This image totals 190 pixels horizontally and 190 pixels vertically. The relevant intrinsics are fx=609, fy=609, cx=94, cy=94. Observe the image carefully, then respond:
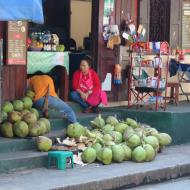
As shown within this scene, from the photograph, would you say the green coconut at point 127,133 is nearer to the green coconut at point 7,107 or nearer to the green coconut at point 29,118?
the green coconut at point 29,118

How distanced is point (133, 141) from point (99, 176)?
4.30 ft

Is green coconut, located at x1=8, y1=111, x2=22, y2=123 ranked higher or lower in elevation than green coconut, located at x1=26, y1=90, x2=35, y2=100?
Result: lower

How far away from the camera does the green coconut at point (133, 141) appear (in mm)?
9734

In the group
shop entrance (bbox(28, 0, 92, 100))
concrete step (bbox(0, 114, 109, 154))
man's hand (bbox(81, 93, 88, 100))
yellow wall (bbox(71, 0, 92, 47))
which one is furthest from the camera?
yellow wall (bbox(71, 0, 92, 47))

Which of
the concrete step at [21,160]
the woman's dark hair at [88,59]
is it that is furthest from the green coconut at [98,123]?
the woman's dark hair at [88,59]

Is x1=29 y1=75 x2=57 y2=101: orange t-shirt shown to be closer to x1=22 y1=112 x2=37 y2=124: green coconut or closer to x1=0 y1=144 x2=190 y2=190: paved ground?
x1=22 y1=112 x2=37 y2=124: green coconut

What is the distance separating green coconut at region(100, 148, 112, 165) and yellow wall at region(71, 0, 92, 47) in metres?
6.81

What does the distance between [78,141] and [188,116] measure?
289 cm

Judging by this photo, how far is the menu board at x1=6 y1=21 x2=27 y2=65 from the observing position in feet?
33.5

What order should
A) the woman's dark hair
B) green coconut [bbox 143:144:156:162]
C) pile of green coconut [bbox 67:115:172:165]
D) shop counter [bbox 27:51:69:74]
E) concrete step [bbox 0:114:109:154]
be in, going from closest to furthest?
concrete step [bbox 0:114:109:154] < pile of green coconut [bbox 67:115:172:165] < green coconut [bbox 143:144:156:162] < shop counter [bbox 27:51:69:74] < the woman's dark hair

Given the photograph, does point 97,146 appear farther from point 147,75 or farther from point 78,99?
point 147,75

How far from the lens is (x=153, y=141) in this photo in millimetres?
9992

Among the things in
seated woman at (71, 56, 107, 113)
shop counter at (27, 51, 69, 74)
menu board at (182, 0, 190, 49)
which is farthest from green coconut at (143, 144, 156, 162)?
menu board at (182, 0, 190, 49)

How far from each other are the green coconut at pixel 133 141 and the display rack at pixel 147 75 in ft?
6.52
